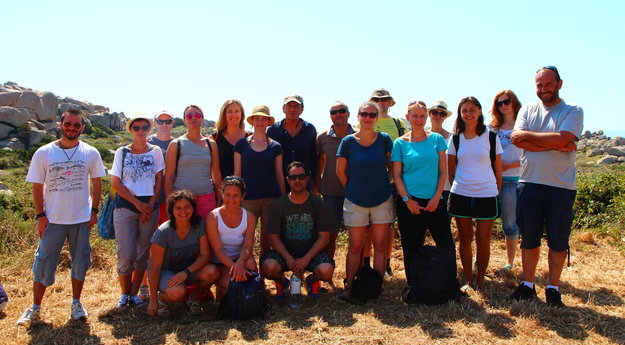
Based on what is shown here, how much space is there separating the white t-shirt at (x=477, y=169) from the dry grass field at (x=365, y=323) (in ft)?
3.77

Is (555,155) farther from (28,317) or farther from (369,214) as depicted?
(28,317)

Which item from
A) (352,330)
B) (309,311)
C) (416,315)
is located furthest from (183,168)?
(416,315)

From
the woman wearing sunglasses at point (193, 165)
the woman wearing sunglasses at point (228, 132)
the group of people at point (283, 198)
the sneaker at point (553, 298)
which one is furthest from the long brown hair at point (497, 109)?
the woman wearing sunglasses at point (193, 165)

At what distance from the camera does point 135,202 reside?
4.78 m

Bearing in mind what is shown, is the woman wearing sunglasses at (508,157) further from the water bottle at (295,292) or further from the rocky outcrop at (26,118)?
the rocky outcrop at (26,118)

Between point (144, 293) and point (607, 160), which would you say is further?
Answer: point (607, 160)

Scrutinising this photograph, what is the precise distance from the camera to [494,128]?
589 centimetres

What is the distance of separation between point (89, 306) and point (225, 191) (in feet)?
6.58

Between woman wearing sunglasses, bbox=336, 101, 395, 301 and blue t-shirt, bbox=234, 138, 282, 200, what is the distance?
794mm

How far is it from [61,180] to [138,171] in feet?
2.37

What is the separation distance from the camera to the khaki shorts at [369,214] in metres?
5.00

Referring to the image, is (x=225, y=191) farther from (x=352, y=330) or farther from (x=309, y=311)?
(x=352, y=330)

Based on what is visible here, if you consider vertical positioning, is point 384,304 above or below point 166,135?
below

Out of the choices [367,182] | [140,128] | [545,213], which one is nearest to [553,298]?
[545,213]
